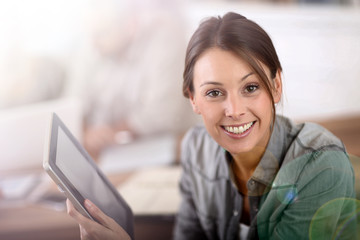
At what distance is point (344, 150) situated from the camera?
48 cm

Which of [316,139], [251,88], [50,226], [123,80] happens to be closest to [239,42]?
[251,88]

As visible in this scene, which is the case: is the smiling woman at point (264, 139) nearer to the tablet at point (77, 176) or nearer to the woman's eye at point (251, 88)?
the woman's eye at point (251, 88)

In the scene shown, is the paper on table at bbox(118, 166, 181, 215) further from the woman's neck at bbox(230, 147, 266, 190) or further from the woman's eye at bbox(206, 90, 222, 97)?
the woman's eye at bbox(206, 90, 222, 97)

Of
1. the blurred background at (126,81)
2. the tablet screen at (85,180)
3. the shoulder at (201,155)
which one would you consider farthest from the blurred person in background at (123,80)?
the tablet screen at (85,180)

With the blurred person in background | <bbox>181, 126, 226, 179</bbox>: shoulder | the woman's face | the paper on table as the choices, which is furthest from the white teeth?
the blurred person in background

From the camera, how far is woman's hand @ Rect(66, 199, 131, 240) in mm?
486

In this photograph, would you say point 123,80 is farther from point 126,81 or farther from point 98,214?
point 98,214

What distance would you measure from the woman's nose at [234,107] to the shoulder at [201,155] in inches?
6.1

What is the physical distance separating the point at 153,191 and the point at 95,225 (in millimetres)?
554

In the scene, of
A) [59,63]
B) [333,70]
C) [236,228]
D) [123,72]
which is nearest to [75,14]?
[59,63]

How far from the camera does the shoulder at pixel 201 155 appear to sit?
637 mm

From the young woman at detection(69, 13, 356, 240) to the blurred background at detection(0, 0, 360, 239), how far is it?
0.13 feet

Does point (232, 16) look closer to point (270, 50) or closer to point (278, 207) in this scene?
point (270, 50)

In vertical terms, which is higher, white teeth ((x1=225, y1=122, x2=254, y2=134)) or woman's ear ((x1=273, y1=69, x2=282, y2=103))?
woman's ear ((x1=273, y1=69, x2=282, y2=103))
